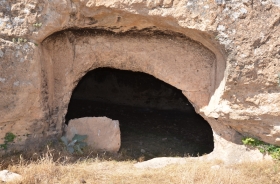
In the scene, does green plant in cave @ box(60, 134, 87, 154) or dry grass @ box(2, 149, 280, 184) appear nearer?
dry grass @ box(2, 149, 280, 184)

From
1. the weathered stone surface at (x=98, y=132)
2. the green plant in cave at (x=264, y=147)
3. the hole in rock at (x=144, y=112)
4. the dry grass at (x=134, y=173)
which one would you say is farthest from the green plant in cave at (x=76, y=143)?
the green plant in cave at (x=264, y=147)

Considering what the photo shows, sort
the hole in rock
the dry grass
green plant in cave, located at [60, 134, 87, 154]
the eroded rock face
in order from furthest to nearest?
the hole in rock, green plant in cave, located at [60, 134, 87, 154], the eroded rock face, the dry grass

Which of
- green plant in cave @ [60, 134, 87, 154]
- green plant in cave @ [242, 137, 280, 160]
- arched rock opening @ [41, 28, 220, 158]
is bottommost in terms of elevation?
green plant in cave @ [60, 134, 87, 154]

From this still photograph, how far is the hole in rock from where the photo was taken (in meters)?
5.66

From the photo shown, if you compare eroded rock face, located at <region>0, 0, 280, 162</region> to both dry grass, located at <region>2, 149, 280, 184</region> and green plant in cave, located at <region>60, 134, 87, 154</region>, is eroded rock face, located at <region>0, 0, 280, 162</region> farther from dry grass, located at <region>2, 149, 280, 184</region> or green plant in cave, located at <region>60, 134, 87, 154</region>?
dry grass, located at <region>2, 149, 280, 184</region>

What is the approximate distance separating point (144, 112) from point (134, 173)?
494cm

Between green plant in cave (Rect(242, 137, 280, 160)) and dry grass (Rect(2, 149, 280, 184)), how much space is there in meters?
0.17

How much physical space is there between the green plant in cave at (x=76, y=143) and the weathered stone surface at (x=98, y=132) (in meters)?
0.12

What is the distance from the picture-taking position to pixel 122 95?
32.6ft

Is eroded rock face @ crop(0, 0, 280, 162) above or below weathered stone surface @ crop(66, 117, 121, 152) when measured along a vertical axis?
above

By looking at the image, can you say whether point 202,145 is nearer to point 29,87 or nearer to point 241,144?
point 241,144

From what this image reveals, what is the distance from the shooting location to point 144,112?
8.81 meters

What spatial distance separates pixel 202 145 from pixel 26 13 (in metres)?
3.98

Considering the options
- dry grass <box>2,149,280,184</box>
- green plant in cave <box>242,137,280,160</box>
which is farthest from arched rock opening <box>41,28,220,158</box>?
dry grass <box>2,149,280,184</box>
